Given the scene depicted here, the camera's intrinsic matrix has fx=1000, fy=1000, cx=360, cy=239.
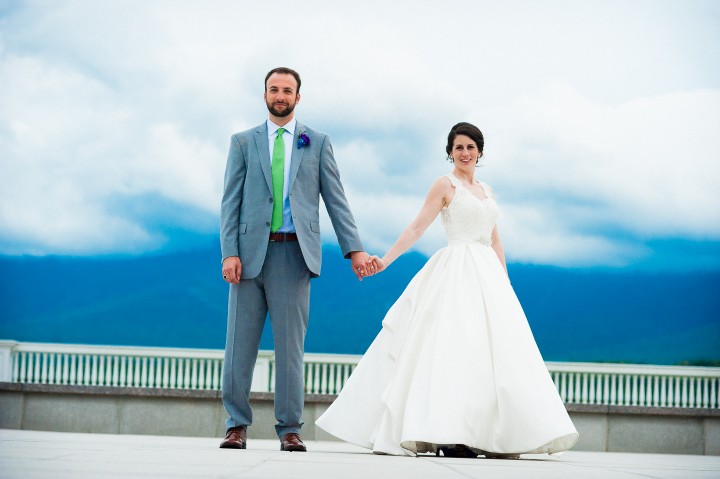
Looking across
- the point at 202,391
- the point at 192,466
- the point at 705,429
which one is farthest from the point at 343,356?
the point at 192,466

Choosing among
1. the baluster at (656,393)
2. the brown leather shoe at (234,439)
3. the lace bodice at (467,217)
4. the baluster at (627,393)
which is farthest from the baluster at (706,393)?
the brown leather shoe at (234,439)

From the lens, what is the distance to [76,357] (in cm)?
1053

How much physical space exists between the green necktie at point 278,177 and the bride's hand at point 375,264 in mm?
515

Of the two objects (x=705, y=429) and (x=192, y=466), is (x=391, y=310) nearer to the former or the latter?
(x=192, y=466)

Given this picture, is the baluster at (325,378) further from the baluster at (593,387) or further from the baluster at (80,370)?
the baluster at (593,387)

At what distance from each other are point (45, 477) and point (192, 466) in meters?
0.64

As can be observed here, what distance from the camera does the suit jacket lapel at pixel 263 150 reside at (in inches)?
192

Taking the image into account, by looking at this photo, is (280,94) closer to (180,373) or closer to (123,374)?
(180,373)

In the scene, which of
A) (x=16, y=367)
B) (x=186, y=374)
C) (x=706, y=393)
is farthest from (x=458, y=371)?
(x=16, y=367)

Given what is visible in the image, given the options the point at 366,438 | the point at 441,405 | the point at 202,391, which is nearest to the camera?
the point at 441,405

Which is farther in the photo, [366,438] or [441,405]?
[366,438]

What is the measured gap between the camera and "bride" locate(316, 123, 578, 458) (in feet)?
15.4

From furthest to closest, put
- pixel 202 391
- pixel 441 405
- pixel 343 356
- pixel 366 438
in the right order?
pixel 343 356 < pixel 202 391 < pixel 366 438 < pixel 441 405

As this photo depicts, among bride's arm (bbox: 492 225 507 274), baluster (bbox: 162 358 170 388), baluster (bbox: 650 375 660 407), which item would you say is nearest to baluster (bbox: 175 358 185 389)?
baluster (bbox: 162 358 170 388)
